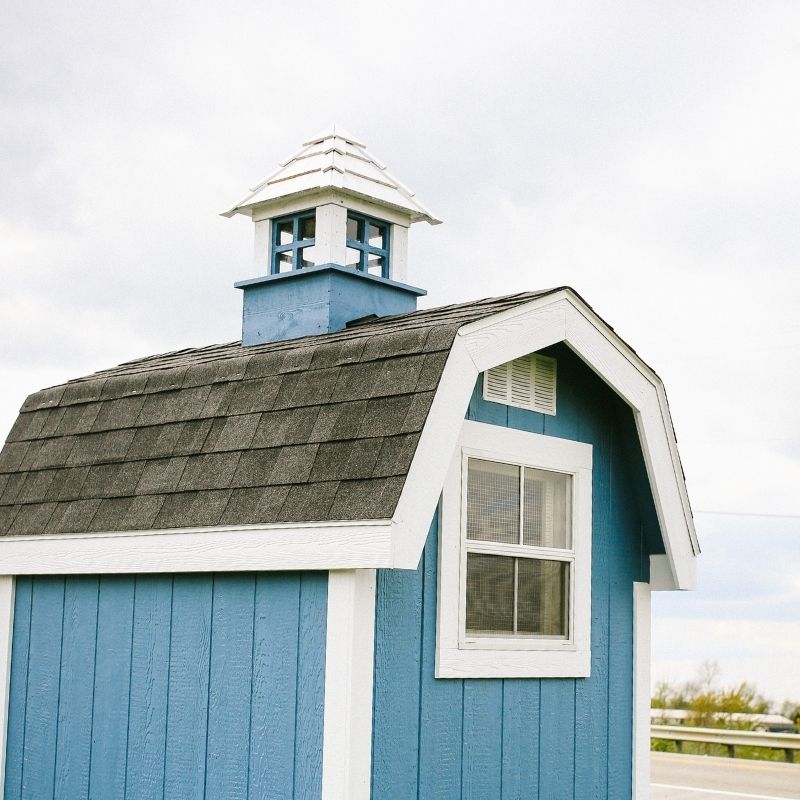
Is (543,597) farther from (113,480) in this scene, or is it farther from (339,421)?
(113,480)

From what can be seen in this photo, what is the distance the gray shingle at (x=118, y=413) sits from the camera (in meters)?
6.87

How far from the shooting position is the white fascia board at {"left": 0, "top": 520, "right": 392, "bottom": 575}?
5.21 meters

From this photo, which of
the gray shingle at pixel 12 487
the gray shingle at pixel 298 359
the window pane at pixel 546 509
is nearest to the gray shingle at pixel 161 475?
the gray shingle at pixel 298 359

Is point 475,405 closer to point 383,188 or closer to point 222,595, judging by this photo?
point 222,595

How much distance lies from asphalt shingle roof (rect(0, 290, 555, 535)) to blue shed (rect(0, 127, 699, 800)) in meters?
0.02

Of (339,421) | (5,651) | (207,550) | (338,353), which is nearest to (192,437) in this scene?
(207,550)

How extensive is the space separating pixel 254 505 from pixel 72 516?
1419mm

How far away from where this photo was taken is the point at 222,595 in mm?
5926

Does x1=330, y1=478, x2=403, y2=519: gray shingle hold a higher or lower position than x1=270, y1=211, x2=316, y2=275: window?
lower

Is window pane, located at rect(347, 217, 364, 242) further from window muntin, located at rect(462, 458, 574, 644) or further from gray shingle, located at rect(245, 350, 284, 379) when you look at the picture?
window muntin, located at rect(462, 458, 574, 644)

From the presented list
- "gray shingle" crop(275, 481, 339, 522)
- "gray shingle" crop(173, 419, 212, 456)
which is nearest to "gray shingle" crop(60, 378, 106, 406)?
"gray shingle" crop(173, 419, 212, 456)

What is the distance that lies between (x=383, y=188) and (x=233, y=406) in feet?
7.50

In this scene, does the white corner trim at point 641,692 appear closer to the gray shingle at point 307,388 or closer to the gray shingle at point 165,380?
the gray shingle at point 307,388

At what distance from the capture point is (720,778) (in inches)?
575
